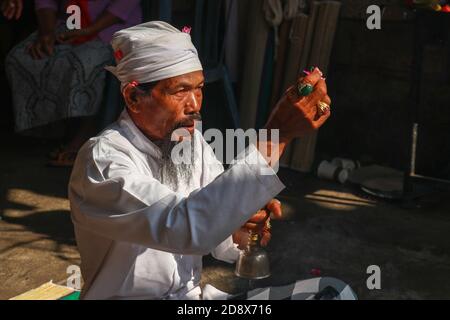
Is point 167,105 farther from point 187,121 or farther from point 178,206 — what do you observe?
point 178,206

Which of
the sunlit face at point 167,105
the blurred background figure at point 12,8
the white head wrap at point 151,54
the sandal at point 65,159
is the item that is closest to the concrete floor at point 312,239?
the sandal at point 65,159

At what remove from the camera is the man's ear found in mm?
2492

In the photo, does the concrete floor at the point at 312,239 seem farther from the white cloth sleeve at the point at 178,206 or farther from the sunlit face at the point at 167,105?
the white cloth sleeve at the point at 178,206

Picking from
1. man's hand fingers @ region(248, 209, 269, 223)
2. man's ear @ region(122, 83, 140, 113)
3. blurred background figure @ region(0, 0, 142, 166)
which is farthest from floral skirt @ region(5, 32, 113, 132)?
man's hand fingers @ region(248, 209, 269, 223)

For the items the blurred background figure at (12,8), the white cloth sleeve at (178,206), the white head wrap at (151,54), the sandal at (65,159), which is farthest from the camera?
the sandal at (65,159)

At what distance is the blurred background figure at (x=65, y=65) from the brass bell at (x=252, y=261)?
343 centimetres

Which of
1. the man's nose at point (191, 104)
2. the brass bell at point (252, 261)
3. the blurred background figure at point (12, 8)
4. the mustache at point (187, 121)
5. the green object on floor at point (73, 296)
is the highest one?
the blurred background figure at point (12, 8)

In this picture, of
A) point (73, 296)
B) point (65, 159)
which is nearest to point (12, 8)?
A: point (65, 159)

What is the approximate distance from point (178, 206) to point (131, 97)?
21.4 inches

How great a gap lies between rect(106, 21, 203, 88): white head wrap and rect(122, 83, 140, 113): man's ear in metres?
0.03

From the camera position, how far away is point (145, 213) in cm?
212

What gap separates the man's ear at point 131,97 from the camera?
8.18 feet

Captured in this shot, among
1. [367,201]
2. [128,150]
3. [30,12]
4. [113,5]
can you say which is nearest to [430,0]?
[367,201]

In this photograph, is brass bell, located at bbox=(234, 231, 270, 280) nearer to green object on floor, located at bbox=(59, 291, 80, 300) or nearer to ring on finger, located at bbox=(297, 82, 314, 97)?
ring on finger, located at bbox=(297, 82, 314, 97)
